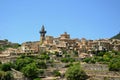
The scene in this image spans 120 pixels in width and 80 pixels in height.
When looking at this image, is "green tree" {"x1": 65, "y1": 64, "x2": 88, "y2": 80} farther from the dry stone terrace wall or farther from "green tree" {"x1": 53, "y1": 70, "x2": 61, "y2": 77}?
the dry stone terrace wall

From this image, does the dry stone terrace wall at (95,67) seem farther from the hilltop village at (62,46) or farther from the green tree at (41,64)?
the hilltop village at (62,46)

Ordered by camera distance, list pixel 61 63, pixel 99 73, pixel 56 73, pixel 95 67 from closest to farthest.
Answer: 1. pixel 99 73
2. pixel 56 73
3. pixel 95 67
4. pixel 61 63

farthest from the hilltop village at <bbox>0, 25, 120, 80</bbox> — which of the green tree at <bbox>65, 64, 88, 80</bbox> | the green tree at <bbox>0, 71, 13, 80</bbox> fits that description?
the green tree at <bbox>0, 71, 13, 80</bbox>

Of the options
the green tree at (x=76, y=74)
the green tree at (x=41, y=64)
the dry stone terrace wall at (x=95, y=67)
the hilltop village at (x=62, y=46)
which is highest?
the hilltop village at (x=62, y=46)

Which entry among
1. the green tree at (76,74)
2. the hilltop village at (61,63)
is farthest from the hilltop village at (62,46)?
the green tree at (76,74)

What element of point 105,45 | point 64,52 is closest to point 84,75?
point 64,52

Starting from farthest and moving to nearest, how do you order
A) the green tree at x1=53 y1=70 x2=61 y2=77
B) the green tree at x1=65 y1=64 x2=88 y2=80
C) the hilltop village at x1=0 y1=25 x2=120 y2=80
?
the green tree at x1=53 y1=70 x2=61 y2=77
the hilltop village at x1=0 y1=25 x2=120 y2=80
the green tree at x1=65 y1=64 x2=88 y2=80

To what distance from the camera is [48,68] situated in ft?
160

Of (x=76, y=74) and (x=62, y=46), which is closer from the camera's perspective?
(x=76, y=74)

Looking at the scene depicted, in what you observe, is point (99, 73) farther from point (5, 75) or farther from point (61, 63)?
point (5, 75)

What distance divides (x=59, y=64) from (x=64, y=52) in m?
14.5

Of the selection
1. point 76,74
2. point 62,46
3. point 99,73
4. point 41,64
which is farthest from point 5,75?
point 62,46

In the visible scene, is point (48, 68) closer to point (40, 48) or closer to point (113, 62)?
point (113, 62)

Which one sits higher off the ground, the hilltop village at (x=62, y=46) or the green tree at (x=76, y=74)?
the hilltop village at (x=62, y=46)
